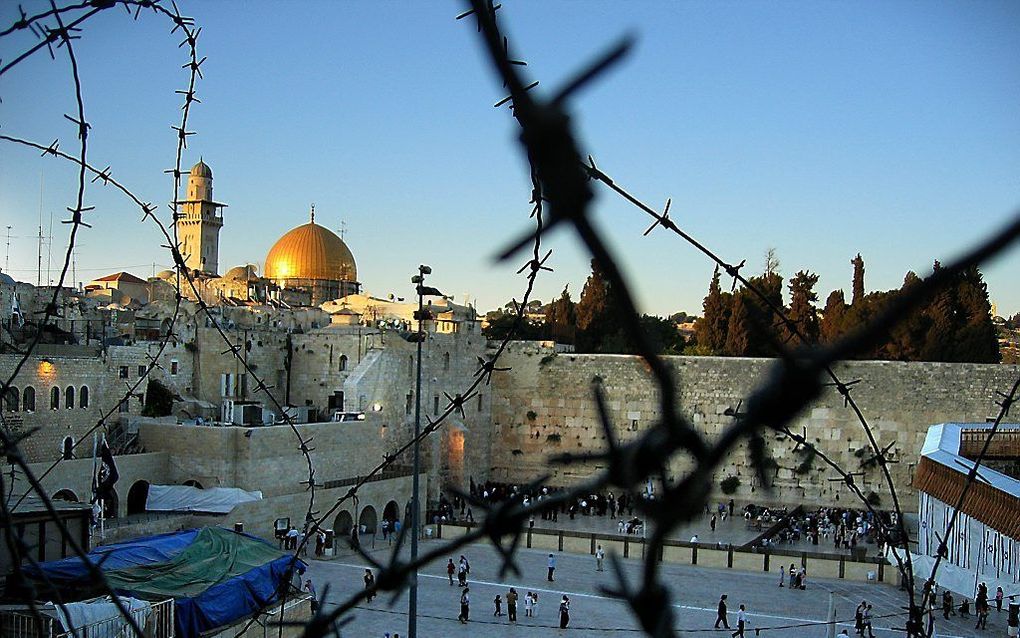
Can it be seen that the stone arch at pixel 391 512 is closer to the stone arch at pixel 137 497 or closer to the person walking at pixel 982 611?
the stone arch at pixel 137 497

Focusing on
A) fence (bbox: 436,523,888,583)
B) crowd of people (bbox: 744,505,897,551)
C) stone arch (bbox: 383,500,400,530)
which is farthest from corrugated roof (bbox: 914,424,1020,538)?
stone arch (bbox: 383,500,400,530)

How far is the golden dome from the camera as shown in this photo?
37.5 meters

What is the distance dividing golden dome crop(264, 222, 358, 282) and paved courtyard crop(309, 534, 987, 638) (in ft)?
71.4

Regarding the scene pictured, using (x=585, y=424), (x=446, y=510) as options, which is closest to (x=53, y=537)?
(x=446, y=510)

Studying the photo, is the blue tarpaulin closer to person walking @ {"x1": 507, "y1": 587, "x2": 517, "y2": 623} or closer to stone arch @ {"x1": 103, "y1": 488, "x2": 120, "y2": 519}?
person walking @ {"x1": 507, "y1": 587, "x2": 517, "y2": 623}

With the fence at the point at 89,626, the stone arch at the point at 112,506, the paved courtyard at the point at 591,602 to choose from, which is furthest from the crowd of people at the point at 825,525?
the fence at the point at 89,626

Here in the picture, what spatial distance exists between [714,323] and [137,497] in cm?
1908

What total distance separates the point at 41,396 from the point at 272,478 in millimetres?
4027

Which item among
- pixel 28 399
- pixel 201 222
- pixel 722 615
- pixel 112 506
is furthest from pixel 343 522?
pixel 201 222

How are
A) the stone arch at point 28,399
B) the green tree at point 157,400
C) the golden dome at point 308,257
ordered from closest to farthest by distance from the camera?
the stone arch at point 28,399 → the green tree at point 157,400 → the golden dome at point 308,257

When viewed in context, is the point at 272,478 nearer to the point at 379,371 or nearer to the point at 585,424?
the point at 379,371

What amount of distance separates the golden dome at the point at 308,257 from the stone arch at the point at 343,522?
20.0 meters

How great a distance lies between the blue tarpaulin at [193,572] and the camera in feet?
25.7

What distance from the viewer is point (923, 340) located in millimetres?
27578
